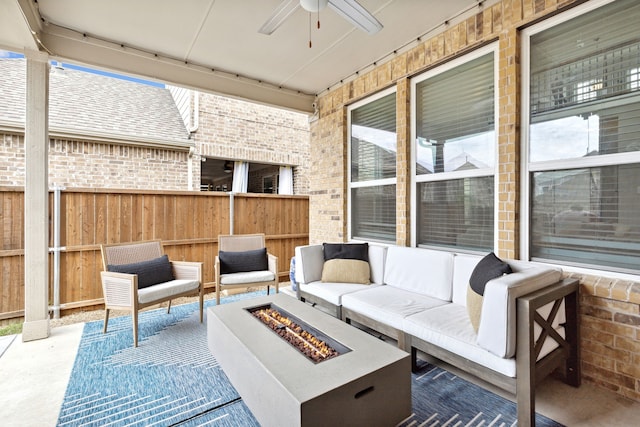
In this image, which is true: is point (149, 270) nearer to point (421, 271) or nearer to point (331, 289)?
point (331, 289)

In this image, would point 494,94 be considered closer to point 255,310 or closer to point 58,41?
point 255,310

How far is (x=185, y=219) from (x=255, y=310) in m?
2.53

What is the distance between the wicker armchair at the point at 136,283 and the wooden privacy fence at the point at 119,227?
0.70 meters

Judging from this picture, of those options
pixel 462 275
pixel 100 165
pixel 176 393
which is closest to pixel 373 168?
pixel 462 275

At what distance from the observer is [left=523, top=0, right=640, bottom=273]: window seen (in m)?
2.12

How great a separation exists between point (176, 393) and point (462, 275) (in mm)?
2402

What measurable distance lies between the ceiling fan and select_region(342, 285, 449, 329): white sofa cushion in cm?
221

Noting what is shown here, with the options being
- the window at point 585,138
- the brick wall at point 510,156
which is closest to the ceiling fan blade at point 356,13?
the brick wall at point 510,156

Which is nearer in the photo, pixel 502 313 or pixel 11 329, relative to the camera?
pixel 502 313

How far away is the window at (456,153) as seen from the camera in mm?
2893

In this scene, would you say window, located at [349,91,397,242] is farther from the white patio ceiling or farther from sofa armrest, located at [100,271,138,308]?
→ sofa armrest, located at [100,271,138,308]

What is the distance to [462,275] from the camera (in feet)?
8.85

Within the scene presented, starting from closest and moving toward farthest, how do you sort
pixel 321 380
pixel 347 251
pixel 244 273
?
1. pixel 321 380
2. pixel 347 251
3. pixel 244 273

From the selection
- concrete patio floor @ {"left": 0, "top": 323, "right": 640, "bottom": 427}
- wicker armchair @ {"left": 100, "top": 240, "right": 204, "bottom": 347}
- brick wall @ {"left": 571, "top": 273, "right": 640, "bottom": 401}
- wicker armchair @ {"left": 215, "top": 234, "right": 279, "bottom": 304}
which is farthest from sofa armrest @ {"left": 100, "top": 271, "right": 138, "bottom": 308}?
brick wall @ {"left": 571, "top": 273, "right": 640, "bottom": 401}
